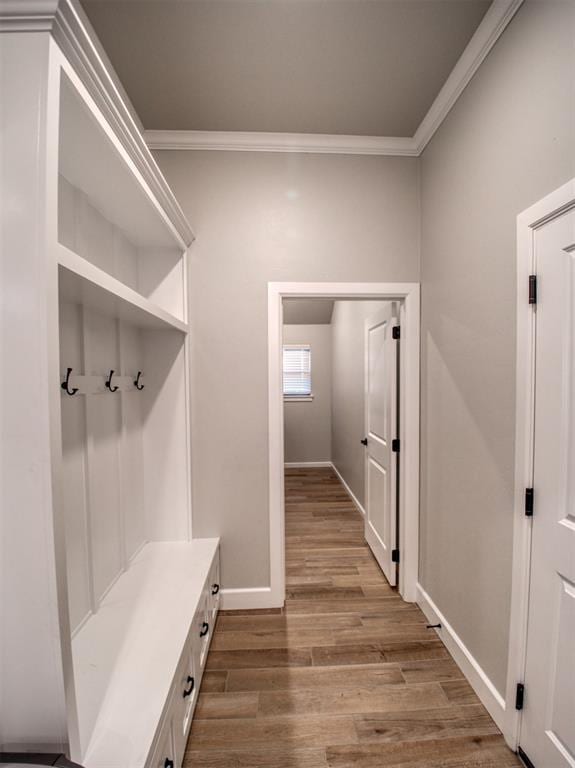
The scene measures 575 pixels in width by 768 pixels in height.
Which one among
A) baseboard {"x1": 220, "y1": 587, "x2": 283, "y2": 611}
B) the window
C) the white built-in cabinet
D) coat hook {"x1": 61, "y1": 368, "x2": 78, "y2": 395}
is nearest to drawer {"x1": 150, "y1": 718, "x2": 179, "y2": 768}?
the white built-in cabinet

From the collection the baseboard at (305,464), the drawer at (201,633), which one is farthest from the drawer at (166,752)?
the baseboard at (305,464)

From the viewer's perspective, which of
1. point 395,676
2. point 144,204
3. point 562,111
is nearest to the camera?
point 562,111

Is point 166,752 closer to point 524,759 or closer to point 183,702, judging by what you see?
point 183,702

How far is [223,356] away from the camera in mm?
2002

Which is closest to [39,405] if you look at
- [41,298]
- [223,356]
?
[41,298]

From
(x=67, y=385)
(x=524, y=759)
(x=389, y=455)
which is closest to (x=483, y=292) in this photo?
(x=389, y=455)

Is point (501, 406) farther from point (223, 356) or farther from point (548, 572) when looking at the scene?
point (223, 356)

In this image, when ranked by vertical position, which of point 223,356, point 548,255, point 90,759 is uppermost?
point 548,255

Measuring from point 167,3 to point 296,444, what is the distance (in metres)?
4.94

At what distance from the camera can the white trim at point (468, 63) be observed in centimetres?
124

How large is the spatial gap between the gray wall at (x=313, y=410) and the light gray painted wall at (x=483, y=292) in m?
3.55

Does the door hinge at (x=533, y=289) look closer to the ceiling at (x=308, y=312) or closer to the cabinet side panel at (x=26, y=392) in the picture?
the cabinet side panel at (x=26, y=392)

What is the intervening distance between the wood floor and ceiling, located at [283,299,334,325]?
3746mm

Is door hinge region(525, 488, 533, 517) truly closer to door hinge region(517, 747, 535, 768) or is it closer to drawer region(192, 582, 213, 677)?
door hinge region(517, 747, 535, 768)
